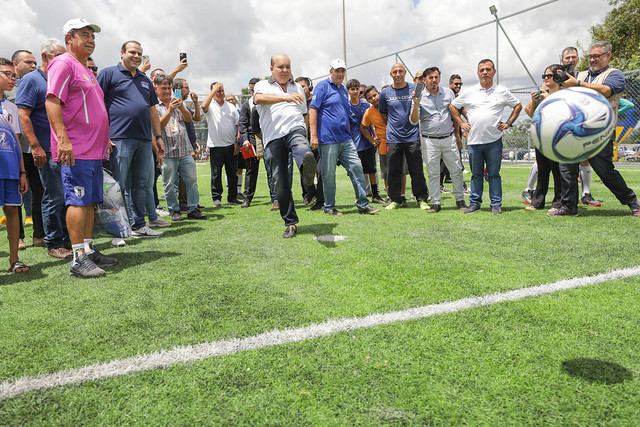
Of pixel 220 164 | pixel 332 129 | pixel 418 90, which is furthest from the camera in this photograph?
pixel 220 164

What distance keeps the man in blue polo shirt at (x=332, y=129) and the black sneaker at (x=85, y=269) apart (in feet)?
11.4

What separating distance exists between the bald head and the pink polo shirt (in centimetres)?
197

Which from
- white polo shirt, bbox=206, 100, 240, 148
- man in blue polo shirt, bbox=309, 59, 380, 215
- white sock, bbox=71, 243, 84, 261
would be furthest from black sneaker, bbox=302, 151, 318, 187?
white polo shirt, bbox=206, 100, 240, 148

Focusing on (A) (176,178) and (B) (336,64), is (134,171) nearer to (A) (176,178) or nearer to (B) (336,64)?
(A) (176,178)

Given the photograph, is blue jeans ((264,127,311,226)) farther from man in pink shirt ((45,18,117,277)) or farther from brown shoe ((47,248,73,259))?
brown shoe ((47,248,73,259))

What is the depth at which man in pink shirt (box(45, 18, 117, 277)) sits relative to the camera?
3539 mm

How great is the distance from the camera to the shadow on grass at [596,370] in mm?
1886

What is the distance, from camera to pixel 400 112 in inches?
269

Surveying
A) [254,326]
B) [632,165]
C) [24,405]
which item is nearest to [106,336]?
[24,405]

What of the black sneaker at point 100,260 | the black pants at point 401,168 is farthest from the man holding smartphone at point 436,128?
the black sneaker at point 100,260

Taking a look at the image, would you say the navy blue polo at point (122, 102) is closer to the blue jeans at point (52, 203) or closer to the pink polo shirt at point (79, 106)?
the blue jeans at point (52, 203)

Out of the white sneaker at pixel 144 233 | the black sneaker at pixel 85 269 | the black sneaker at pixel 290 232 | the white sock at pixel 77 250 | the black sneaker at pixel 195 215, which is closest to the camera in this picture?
the black sneaker at pixel 85 269

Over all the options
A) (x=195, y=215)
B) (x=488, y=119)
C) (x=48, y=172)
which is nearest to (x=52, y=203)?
(x=48, y=172)

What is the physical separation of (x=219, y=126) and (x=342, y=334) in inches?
249
